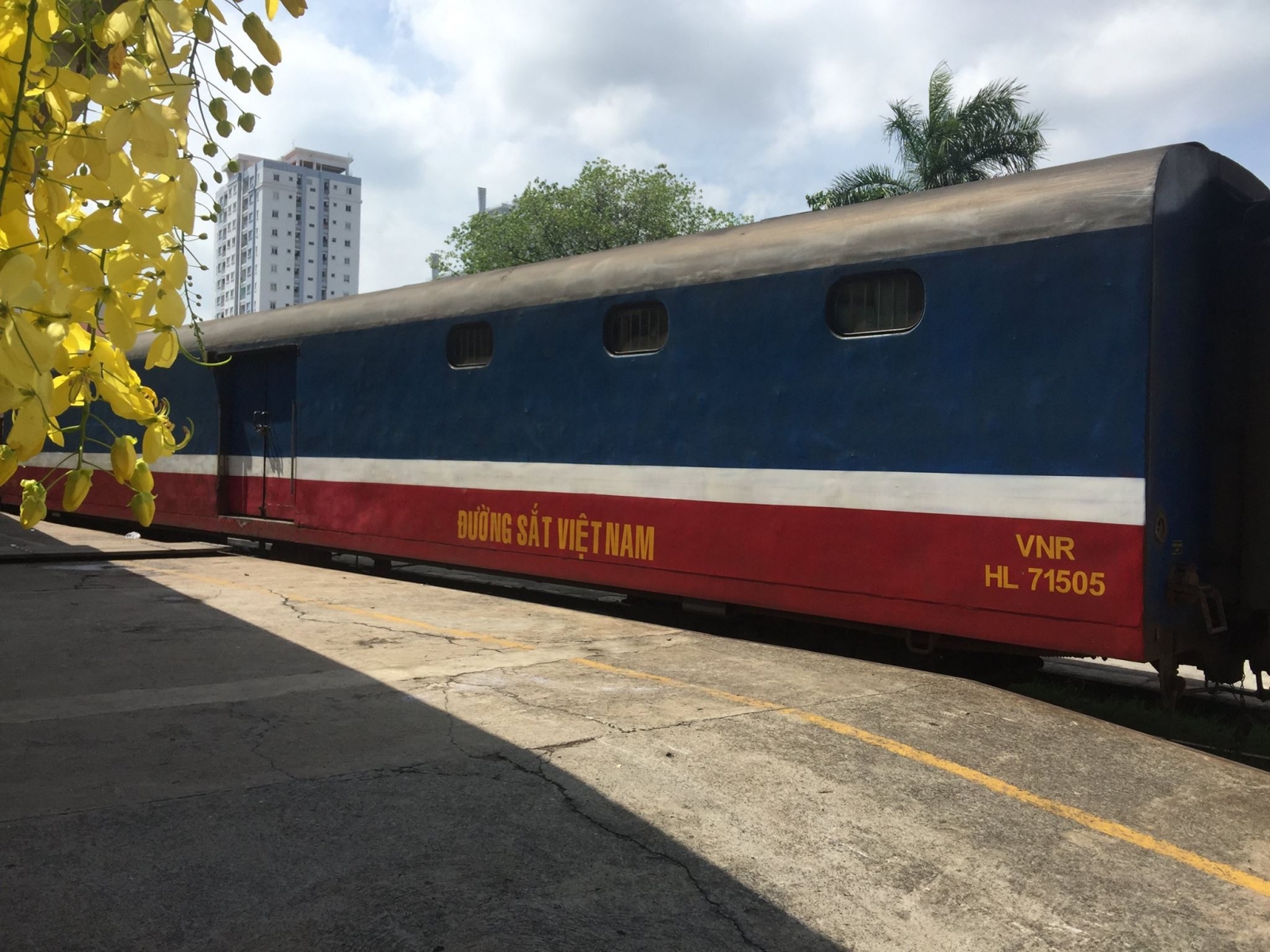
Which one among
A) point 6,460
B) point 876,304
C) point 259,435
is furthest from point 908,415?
point 259,435

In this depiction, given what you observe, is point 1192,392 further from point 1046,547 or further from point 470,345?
point 470,345


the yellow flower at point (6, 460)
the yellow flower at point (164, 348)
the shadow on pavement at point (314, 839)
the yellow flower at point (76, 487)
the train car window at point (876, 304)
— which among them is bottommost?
the shadow on pavement at point (314, 839)

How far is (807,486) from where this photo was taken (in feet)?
21.1

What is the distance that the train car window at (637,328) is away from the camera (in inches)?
289

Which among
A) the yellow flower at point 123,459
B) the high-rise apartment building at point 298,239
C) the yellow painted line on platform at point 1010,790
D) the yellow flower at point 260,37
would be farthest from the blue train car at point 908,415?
the high-rise apartment building at point 298,239

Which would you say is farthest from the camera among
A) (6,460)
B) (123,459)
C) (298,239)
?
(298,239)

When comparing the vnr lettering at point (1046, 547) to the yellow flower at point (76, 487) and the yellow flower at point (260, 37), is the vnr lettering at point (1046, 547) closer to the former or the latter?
the yellow flower at point (260, 37)

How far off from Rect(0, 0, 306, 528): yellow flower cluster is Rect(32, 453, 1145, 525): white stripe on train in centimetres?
491

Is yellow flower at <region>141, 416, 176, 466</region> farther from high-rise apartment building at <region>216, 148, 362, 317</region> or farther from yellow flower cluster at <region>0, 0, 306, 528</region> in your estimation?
high-rise apartment building at <region>216, 148, 362, 317</region>

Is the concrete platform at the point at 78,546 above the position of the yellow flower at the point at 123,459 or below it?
below

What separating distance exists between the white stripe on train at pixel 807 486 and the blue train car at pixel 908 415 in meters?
0.02

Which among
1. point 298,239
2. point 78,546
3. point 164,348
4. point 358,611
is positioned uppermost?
point 298,239

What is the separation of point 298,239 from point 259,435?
139369 mm

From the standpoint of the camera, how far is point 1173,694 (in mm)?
5215
